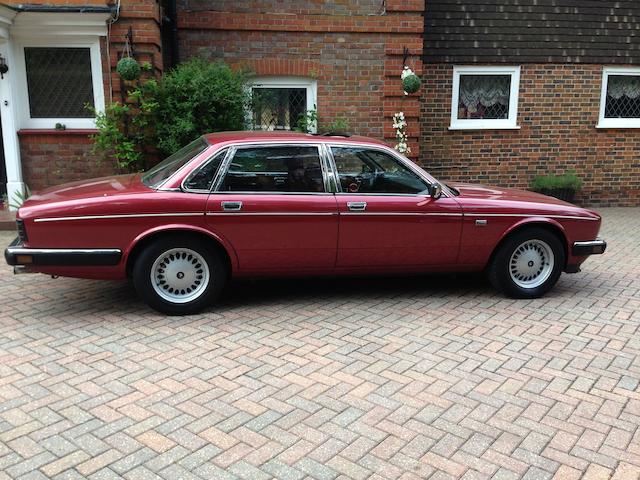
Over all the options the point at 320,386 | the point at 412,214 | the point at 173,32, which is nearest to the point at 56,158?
the point at 173,32

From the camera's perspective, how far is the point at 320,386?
3830 mm

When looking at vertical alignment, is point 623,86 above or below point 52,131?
above

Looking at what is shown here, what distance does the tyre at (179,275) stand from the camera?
16.1 feet

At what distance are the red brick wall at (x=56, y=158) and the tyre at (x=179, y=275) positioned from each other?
4616mm

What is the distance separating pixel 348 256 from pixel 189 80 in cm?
446

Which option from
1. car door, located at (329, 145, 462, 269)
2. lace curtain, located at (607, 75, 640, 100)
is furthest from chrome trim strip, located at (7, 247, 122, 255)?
lace curtain, located at (607, 75, 640, 100)

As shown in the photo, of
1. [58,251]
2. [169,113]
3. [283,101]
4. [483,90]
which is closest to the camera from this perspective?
[58,251]

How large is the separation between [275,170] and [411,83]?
5.22 m

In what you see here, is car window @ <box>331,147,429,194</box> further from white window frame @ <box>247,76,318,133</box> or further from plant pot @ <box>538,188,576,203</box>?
plant pot @ <box>538,188,576,203</box>

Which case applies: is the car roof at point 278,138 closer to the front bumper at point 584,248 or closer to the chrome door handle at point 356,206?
the chrome door handle at point 356,206

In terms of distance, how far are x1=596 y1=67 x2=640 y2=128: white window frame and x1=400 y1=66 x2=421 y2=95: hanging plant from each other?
163 inches

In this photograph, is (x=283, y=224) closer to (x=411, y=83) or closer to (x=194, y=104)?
(x=194, y=104)

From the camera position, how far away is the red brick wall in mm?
8891

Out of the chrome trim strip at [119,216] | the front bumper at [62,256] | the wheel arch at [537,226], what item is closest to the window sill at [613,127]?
the wheel arch at [537,226]
